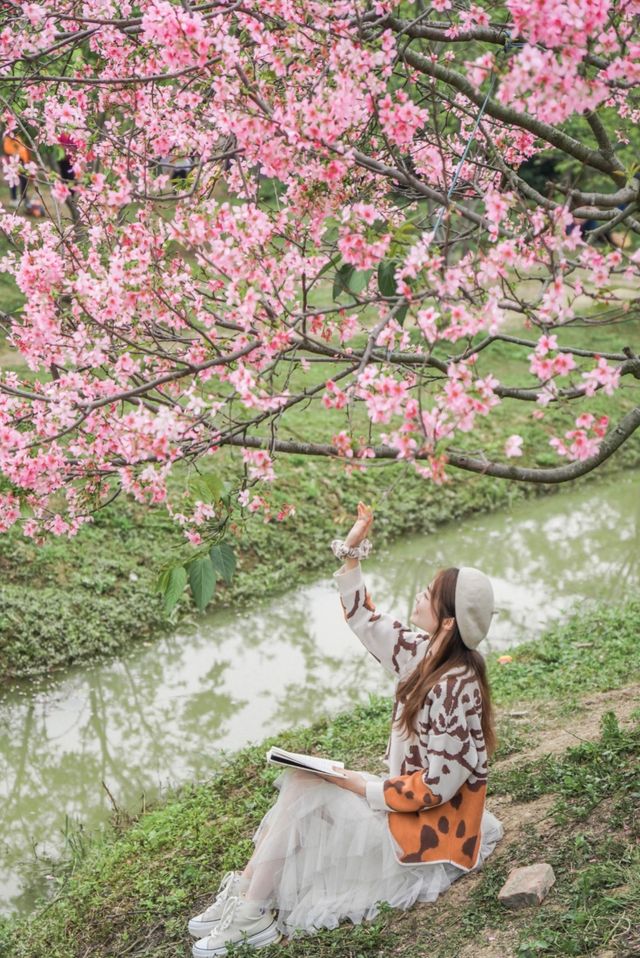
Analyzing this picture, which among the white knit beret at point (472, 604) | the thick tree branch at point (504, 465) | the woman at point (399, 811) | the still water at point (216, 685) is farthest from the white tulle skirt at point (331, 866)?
the still water at point (216, 685)

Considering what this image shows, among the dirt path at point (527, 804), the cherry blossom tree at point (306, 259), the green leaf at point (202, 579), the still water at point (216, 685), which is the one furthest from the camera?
the still water at point (216, 685)

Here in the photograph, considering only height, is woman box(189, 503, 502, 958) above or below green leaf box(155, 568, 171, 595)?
below

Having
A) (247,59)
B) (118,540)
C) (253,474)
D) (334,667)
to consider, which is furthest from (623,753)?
(118,540)

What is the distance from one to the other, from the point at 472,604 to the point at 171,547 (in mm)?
4591

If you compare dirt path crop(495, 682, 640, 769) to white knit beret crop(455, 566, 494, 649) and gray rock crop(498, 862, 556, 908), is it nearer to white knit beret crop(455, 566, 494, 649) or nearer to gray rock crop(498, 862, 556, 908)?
gray rock crop(498, 862, 556, 908)

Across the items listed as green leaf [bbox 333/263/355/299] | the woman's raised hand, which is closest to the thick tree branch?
the woman's raised hand

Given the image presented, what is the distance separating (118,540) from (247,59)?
18.5ft

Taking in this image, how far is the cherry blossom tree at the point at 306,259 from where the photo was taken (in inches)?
112

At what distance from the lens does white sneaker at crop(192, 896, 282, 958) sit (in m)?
3.58

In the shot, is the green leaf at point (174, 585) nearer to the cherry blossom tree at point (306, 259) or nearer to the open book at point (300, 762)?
the cherry blossom tree at point (306, 259)

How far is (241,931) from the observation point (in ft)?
11.8

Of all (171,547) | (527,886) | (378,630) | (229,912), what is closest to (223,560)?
(378,630)

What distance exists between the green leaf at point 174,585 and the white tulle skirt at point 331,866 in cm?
86

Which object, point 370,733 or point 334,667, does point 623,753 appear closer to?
point 370,733
